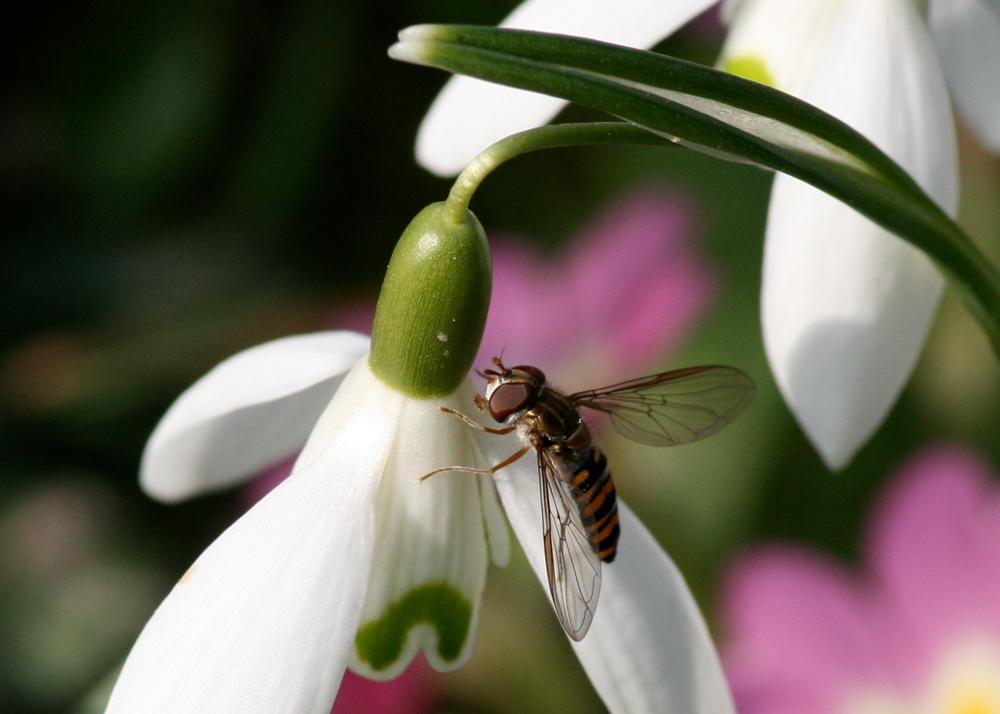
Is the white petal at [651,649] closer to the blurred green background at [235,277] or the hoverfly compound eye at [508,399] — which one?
the hoverfly compound eye at [508,399]

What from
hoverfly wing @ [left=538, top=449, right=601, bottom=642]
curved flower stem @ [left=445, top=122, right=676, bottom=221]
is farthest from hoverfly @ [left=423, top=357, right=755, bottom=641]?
curved flower stem @ [left=445, top=122, right=676, bottom=221]

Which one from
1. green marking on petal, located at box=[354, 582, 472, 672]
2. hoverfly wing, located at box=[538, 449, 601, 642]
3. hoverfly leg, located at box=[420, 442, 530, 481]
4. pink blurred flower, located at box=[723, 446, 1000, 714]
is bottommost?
pink blurred flower, located at box=[723, 446, 1000, 714]

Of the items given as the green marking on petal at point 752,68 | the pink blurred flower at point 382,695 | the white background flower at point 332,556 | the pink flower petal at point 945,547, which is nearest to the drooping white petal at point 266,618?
the white background flower at point 332,556

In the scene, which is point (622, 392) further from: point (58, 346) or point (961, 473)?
point (58, 346)

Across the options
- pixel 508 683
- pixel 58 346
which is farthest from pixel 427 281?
pixel 58 346

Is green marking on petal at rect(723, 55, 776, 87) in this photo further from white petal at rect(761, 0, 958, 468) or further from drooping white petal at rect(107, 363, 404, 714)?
drooping white petal at rect(107, 363, 404, 714)

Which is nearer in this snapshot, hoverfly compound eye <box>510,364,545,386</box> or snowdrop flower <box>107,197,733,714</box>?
snowdrop flower <box>107,197,733,714</box>

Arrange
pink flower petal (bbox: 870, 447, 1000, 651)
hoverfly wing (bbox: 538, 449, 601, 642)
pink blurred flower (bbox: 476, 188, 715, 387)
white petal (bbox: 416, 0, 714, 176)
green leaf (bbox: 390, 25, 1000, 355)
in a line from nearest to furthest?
green leaf (bbox: 390, 25, 1000, 355), hoverfly wing (bbox: 538, 449, 601, 642), white petal (bbox: 416, 0, 714, 176), pink flower petal (bbox: 870, 447, 1000, 651), pink blurred flower (bbox: 476, 188, 715, 387)

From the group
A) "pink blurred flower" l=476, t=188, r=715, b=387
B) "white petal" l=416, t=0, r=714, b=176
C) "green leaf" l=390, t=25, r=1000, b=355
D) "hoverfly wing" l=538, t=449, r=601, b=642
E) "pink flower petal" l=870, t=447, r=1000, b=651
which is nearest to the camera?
"green leaf" l=390, t=25, r=1000, b=355
